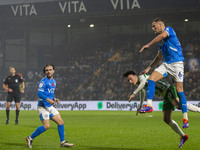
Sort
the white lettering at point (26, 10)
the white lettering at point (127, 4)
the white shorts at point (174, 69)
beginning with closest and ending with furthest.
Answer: the white shorts at point (174, 69) → the white lettering at point (127, 4) → the white lettering at point (26, 10)

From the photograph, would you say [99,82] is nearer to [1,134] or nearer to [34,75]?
[34,75]

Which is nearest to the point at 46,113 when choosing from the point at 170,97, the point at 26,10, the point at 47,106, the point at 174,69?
the point at 47,106

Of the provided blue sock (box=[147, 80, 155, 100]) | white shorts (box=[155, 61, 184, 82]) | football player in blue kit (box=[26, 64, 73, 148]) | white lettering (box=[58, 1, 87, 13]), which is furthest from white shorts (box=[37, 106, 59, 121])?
white lettering (box=[58, 1, 87, 13])

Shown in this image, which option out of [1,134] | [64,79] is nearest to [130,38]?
[64,79]

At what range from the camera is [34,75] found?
39.9 meters

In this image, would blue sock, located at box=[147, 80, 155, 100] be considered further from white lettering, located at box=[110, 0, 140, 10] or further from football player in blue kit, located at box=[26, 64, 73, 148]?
white lettering, located at box=[110, 0, 140, 10]

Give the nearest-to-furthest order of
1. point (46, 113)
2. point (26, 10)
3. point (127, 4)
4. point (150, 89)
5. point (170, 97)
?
1. point (150, 89)
2. point (170, 97)
3. point (46, 113)
4. point (127, 4)
5. point (26, 10)

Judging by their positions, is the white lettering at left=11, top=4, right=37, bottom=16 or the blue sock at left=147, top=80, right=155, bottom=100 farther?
the white lettering at left=11, top=4, right=37, bottom=16

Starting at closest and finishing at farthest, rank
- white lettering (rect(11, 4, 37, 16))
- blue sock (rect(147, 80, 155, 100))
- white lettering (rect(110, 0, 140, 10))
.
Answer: blue sock (rect(147, 80, 155, 100)) < white lettering (rect(110, 0, 140, 10)) < white lettering (rect(11, 4, 37, 16))

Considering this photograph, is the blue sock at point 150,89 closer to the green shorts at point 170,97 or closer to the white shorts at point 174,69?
the white shorts at point 174,69

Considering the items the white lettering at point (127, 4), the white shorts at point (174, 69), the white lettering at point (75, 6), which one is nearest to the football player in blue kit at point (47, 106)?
the white shorts at point (174, 69)

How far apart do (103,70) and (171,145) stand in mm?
27798

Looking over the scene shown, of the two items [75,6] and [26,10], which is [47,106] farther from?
[26,10]

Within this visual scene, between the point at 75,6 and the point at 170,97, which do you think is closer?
the point at 170,97
